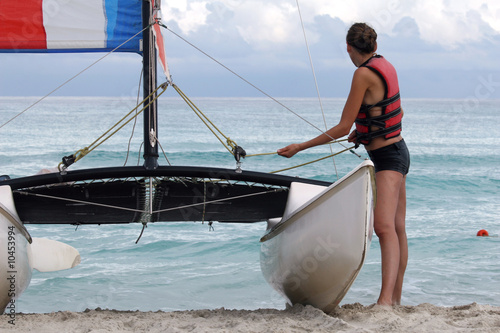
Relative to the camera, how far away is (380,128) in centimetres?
290

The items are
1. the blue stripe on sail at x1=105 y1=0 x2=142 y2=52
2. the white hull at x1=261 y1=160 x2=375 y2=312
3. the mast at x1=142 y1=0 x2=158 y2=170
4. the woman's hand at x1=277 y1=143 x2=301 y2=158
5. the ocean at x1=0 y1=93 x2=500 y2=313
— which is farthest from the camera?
the ocean at x1=0 y1=93 x2=500 y2=313

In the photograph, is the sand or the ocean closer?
the sand

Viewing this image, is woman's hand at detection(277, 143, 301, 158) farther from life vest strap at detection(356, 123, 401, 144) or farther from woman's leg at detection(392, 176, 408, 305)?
woman's leg at detection(392, 176, 408, 305)

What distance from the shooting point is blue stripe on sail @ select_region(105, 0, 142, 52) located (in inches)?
157

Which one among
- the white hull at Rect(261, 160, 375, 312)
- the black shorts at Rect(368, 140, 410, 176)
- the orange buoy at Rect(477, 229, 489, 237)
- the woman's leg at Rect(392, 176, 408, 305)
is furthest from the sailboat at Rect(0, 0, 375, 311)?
the orange buoy at Rect(477, 229, 489, 237)

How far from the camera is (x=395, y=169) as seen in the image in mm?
2922

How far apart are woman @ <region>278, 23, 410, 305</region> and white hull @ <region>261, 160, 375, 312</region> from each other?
6.9 inches

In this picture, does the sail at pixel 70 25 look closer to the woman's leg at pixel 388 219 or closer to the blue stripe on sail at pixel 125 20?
the blue stripe on sail at pixel 125 20

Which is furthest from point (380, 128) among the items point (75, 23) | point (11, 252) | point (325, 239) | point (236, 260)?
point (236, 260)

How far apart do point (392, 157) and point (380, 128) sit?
0.15 m

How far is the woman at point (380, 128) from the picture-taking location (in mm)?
2824

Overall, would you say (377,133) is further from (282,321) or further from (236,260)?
(236,260)

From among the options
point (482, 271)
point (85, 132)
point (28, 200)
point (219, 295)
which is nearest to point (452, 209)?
point (482, 271)

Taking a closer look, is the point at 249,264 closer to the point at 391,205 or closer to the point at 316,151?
the point at 391,205
